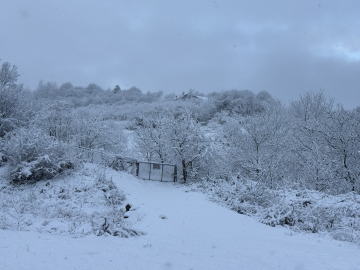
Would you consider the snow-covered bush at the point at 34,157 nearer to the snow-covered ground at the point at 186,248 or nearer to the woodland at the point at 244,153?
the woodland at the point at 244,153

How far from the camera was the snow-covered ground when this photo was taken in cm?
513

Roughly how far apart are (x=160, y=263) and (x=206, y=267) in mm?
1010

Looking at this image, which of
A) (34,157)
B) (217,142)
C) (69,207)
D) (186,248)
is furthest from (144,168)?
(186,248)

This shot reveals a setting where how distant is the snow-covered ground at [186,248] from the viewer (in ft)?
16.8

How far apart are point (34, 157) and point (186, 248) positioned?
37.5 feet

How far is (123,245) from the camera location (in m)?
6.35

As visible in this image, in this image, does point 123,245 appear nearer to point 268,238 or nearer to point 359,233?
point 268,238

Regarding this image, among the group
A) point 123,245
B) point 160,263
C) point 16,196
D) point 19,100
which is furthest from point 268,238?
point 19,100

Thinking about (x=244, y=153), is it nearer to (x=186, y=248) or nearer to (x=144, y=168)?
(x=144, y=168)

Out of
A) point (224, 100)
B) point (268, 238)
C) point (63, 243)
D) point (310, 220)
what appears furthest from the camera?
point (224, 100)

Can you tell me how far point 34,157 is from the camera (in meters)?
13.8

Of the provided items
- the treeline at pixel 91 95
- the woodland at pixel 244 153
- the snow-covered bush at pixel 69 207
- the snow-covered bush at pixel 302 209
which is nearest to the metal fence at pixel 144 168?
the woodland at pixel 244 153

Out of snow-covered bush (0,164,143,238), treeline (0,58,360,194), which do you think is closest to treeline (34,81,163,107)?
treeline (0,58,360,194)

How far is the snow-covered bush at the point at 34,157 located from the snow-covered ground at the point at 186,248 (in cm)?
710
